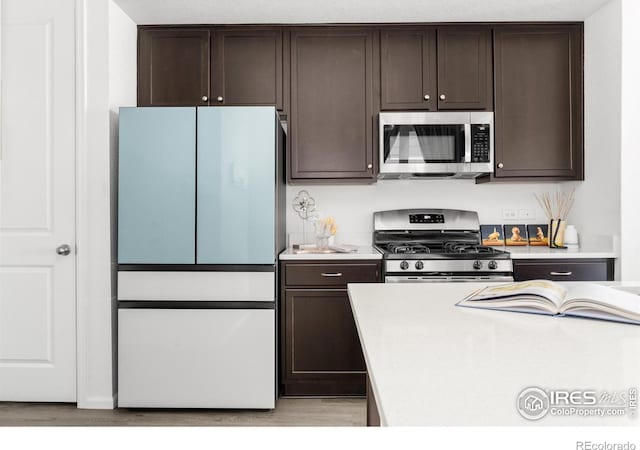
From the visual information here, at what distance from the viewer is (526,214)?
11.4ft

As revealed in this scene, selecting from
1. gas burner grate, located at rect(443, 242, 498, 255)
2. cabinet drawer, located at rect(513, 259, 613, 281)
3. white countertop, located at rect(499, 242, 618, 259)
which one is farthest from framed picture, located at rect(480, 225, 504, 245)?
cabinet drawer, located at rect(513, 259, 613, 281)

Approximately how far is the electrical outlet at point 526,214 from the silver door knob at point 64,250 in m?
2.96

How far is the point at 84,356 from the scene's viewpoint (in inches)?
109

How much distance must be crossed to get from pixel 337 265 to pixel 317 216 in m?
0.68

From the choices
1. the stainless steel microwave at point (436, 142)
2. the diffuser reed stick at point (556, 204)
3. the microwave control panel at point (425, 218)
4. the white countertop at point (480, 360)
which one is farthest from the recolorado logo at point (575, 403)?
the diffuser reed stick at point (556, 204)

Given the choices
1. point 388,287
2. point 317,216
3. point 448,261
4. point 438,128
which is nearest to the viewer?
point 388,287

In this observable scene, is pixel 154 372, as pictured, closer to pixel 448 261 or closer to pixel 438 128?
pixel 448 261

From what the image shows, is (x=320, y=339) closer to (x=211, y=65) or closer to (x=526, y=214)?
(x=526, y=214)

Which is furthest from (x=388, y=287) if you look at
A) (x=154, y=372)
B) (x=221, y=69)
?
(x=221, y=69)

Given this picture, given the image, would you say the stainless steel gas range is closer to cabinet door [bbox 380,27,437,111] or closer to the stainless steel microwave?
the stainless steel microwave

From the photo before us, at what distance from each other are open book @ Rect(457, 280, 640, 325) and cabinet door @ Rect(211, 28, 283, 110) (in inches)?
90.2

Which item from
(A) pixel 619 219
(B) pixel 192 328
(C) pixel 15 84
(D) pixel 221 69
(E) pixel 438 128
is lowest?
(B) pixel 192 328

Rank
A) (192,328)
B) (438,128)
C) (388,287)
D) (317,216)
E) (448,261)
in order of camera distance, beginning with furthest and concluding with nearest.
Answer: (317,216)
(438,128)
(448,261)
(192,328)
(388,287)

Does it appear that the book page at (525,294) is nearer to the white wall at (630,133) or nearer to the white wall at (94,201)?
the white wall at (630,133)
